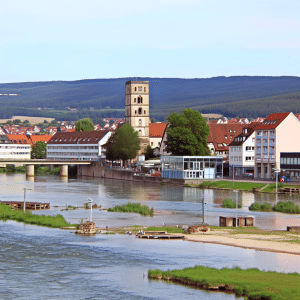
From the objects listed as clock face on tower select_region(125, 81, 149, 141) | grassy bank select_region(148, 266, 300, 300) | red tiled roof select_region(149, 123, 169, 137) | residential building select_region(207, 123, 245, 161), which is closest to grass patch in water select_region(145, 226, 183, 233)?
grassy bank select_region(148, 266, 300, 300)

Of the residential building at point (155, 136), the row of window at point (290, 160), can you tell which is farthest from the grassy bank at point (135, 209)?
the residential building at point (155, 136)

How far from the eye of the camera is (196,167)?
12256 cm

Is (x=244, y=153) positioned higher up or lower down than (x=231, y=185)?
higher up

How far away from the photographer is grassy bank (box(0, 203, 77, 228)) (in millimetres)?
61169

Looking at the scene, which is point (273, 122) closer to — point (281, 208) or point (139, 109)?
point (281, 208)

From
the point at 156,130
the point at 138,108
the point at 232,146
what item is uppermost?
the point at 138,108

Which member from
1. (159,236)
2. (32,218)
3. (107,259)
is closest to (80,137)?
(32,218)

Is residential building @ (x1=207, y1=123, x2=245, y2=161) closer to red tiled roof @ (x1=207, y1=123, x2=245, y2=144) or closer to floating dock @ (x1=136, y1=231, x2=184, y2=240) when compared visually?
red tiled roof @ (x1=207, y1=123, x2=245, y2=144)

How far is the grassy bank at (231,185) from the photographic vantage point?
105 m

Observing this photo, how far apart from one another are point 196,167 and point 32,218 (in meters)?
61.0

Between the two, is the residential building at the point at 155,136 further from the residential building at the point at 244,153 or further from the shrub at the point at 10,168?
the residential building at the point at 244,153

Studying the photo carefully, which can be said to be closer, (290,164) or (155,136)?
(290,164)

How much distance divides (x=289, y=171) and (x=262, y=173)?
32.7 feet

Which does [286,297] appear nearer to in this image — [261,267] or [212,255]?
[261,267]
